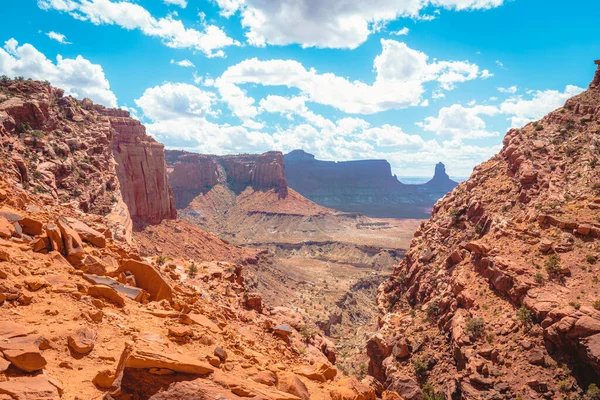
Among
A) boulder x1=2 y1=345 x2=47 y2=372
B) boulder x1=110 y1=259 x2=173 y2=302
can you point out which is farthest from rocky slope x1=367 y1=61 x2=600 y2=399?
boulder x1=2 y1=345 x2=47 y2=372

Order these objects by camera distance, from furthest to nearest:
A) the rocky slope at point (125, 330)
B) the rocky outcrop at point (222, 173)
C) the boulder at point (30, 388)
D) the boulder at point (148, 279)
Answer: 1. the rocky outcrop at point (222, 173)
2. the boulder at point (148, 279)
3. the rocky slope at point (125, 330)
4. the boulder at point (30, 388)

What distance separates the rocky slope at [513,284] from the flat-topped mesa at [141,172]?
147 feet

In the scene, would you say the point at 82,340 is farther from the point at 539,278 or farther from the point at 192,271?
the point at 539,278

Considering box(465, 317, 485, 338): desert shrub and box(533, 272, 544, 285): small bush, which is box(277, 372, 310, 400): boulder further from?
box(533, 272, 544, 285): small bush

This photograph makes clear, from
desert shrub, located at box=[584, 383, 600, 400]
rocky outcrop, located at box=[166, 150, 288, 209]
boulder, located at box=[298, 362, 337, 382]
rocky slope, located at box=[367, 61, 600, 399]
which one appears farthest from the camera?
rocky outcrop, located at box=[166, 150, 288, 209]

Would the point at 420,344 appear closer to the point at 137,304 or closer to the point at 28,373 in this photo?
the point at 137,304

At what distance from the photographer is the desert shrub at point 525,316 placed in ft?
62.2

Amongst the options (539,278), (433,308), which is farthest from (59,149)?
(539,278)

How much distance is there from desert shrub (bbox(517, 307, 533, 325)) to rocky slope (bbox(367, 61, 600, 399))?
53 millimetres

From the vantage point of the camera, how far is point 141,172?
63125mm

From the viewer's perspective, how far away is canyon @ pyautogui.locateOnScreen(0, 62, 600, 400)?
7066mm

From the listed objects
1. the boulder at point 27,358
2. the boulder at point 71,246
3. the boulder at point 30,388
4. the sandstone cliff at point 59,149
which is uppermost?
the sandstone cliff at point 59,149

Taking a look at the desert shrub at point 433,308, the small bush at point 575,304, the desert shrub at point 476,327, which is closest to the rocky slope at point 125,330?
the desert shrub at point 476,327

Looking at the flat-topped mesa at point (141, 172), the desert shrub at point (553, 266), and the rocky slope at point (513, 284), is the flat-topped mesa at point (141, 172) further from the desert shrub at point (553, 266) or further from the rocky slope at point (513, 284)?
the desert shrub at point (553, 266)
